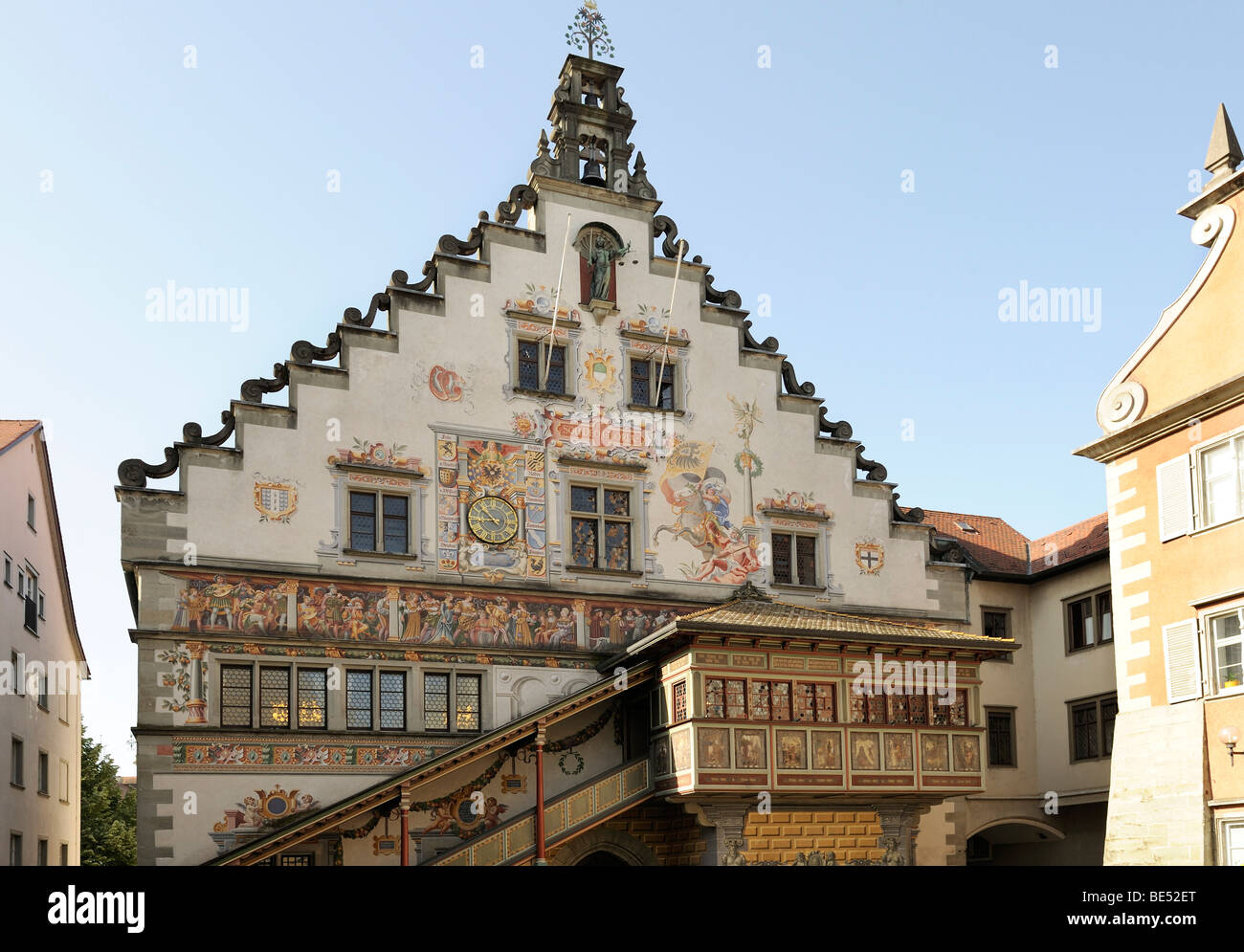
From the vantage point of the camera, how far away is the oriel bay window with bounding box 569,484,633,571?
2634 cm

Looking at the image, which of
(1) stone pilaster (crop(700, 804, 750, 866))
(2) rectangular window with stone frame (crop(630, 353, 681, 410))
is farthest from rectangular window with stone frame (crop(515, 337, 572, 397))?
(1) stone pilaster (crop(700, 804, 750, 866))

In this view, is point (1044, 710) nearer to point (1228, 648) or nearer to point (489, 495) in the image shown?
point (1228, 648)

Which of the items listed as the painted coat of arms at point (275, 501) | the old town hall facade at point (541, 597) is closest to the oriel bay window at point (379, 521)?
the old town hall facade at point (541, 597)

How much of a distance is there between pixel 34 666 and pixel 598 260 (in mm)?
16426

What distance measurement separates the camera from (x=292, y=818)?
2280 centimetres

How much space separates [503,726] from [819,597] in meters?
7.84

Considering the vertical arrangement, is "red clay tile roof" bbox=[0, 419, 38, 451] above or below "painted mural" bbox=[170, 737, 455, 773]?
above

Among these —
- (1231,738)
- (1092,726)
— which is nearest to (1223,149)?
(1231,738)

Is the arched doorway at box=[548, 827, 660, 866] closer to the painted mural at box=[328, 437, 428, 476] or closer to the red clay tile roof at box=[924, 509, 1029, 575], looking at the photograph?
the painted mural at box=[328, 437, 428, 476]

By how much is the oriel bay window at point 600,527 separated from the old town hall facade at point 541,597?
0.20 ft

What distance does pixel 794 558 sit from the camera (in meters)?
28.2

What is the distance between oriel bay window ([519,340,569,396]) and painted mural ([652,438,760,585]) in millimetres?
2679
